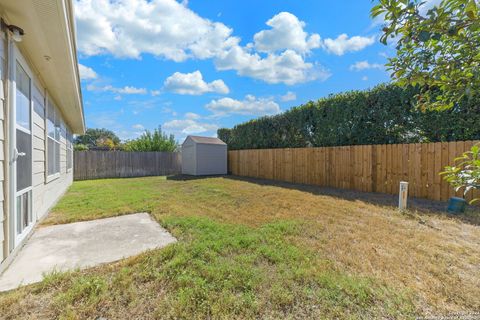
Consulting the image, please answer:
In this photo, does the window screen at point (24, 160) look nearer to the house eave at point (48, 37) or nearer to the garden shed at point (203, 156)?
the house eave at point (48, 37)

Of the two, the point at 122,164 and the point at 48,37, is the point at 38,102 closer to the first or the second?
the point at 48,37

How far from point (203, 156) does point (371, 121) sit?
8.87m

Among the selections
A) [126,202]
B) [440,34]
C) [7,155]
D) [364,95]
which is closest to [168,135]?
[126,202]

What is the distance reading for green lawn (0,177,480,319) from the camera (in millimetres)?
1667

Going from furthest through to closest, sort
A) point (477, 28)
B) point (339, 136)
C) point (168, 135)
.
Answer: point (168, 135), point (339, 136), point (477, 28)

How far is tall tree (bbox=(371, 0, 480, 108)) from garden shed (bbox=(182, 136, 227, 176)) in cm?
1194

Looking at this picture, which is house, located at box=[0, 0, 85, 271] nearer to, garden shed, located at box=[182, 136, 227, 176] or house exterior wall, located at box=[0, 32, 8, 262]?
house exterior wall, located at box=[0, 32, 8, 262]

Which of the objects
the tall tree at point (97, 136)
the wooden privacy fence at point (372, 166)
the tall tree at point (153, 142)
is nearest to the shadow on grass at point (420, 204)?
the wooden privacy fence at point (372, 166)

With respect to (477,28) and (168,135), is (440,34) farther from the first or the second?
(168,135)

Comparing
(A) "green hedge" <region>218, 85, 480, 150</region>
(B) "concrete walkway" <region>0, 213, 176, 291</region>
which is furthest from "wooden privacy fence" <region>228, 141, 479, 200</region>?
(B) "concrete walkway" <region>0, 213, 176, 291</region>

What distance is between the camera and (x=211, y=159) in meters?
13.3

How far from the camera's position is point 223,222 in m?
3.78

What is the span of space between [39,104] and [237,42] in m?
8.92

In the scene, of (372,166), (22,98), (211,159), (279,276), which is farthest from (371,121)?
(211,159)
